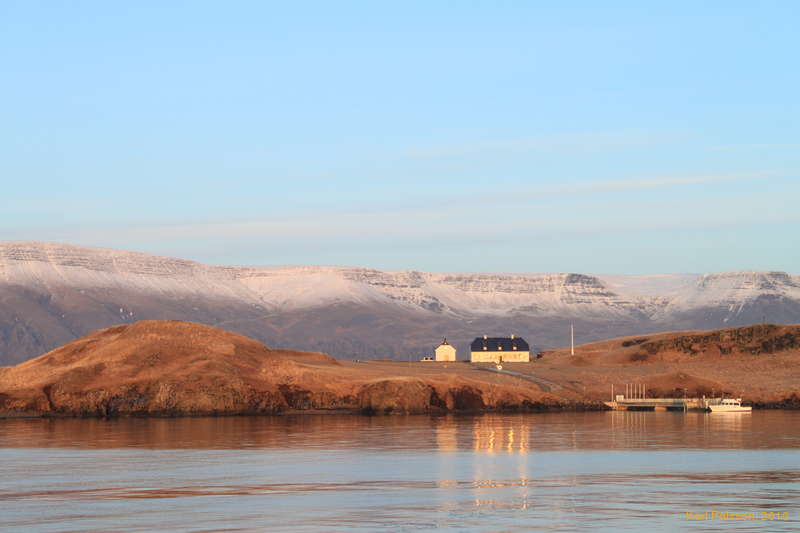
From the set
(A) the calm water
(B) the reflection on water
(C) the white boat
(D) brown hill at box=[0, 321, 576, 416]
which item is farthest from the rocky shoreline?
(A) the calm water

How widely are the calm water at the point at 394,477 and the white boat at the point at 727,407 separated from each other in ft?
149

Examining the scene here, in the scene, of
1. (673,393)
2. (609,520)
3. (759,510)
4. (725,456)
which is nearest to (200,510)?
(609,520)

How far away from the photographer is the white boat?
17038 centimetres

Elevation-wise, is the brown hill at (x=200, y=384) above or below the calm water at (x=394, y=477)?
above

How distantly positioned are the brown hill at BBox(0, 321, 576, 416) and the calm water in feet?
81.2

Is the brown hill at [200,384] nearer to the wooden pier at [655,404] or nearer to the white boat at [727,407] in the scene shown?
the wooden pier at [655,404]

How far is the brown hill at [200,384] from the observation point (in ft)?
497

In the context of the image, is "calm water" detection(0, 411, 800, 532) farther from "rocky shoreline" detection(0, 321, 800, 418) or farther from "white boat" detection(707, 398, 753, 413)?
"white boat" detection(707, 398, 753, 413)

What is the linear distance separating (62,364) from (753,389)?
101 meters

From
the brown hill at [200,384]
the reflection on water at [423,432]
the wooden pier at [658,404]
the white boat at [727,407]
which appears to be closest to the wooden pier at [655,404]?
the wooden pier at [658,404]

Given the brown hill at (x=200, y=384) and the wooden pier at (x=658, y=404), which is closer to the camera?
the brown hill at (x=200, y=384)

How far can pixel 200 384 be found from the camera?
501ft

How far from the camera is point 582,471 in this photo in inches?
3004

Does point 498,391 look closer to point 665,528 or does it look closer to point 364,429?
point 364,429
